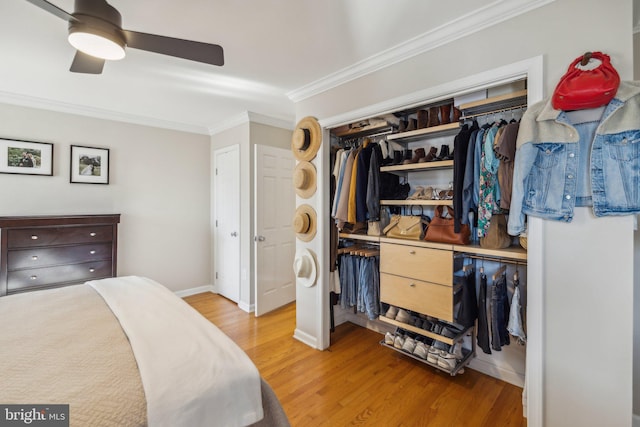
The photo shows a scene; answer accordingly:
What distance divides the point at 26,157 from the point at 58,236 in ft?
3.08

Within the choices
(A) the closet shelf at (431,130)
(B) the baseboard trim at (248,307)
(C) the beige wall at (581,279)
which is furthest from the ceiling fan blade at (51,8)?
(B) the baseboard trim at (248,307)

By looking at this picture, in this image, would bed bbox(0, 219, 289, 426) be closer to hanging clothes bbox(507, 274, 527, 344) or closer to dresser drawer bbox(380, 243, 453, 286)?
dresser drawer bbox(380, 243, 453, 286)

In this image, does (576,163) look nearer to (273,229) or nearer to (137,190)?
(273,229)

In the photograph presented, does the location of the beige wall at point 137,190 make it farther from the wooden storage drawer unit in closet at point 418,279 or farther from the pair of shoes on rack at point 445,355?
the pair of shoes on rack at point 445,355

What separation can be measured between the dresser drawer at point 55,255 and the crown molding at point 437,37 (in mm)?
2848

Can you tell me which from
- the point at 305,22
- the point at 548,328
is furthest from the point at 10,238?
the point at 548,328

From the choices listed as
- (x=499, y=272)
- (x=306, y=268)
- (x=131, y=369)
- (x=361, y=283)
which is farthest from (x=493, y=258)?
(x=131, y=369)

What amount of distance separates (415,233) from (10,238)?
363cm

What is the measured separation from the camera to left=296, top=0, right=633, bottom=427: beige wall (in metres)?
1.26

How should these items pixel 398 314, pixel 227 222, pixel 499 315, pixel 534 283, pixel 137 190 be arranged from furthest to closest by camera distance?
pixel 227 222 < pixel 137 190 < pixel 398 314 < pixel 499 315 < pixel 534 283

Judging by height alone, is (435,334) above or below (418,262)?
below

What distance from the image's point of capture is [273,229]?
11.5 ft

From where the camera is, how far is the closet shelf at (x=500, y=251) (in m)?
1.68

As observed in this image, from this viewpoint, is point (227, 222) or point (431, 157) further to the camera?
point (227, 222)
